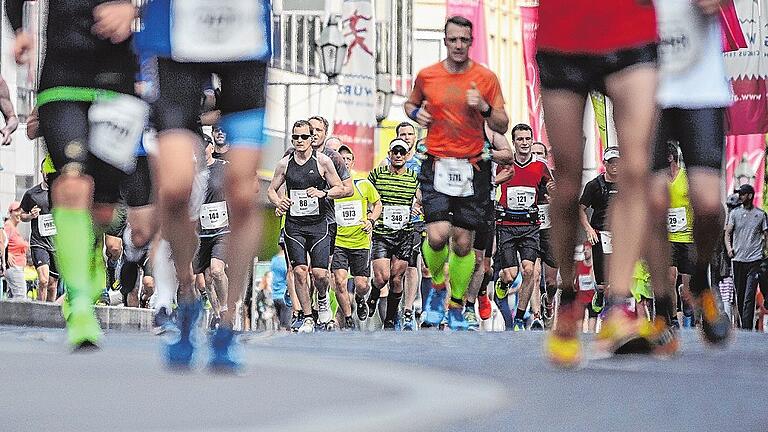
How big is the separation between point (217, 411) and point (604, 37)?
2467 mm

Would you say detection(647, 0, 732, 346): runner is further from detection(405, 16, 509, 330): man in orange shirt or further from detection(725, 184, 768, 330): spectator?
detection(725, 184, 768, 330): spectator

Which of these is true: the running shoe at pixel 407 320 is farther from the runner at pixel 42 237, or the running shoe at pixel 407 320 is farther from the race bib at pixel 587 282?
the runner at pixel 42 237

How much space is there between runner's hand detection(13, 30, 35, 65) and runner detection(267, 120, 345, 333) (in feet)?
24.2

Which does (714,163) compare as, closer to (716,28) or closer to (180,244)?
(716,28)

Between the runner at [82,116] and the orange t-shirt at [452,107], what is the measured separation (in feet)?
12.4

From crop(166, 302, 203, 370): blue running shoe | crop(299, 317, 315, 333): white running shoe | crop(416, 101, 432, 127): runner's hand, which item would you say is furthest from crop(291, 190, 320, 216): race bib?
crop(166, 302, 203, 370): blue running shoe

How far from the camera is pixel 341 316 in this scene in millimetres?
17094

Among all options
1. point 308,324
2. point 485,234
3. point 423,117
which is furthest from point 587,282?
point 423,117

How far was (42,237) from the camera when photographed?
62.0 ft

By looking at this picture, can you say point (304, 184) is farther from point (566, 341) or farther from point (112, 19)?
point (566, 341)

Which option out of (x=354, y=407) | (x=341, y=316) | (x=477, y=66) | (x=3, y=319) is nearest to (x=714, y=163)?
(x=354, y=407)

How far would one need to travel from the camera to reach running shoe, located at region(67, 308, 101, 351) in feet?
21.0

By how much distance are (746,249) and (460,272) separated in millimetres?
8624

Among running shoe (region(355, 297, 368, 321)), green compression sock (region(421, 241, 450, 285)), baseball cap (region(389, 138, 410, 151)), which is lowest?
running shoe (region(355, 297, 368, 321))
